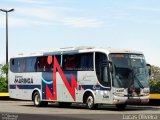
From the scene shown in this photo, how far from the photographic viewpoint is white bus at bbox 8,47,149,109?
25.4 metres

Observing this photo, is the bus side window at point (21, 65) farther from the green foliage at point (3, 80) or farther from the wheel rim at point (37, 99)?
the green foliage at point (3, 80)

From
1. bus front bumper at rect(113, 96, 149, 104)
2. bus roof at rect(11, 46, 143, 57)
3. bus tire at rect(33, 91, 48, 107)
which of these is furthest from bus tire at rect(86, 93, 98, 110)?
bus tire at rect(33, 91, 48, 107)

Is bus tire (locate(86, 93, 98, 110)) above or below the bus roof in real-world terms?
below

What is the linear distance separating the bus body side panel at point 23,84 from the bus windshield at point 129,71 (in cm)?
677

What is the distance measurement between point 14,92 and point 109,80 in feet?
32.1

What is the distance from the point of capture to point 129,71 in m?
25.6

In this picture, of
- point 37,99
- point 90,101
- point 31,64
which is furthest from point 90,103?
point 31,64

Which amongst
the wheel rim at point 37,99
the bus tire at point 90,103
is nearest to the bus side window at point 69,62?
the bus tire at point 90,103

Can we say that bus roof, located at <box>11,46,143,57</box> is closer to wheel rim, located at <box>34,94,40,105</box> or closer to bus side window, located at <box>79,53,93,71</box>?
bus side window, located at <box>79,53,93,71</box>

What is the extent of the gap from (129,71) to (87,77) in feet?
7.67

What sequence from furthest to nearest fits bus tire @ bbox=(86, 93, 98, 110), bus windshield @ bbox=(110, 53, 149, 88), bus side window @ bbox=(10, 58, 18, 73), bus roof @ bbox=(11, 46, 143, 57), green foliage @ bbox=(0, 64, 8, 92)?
green foliage @ bbox=(0, 64, 8, 92), bus side window @ bbox=(10, 58, 18, 73), bus tire @ bbox=(86, 93, 98, 110), bus roof @ bbox=(11, 46, 143, 57), bus windshield @ bbox=(110, 53, 149, 88)

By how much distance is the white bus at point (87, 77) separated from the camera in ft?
83.3

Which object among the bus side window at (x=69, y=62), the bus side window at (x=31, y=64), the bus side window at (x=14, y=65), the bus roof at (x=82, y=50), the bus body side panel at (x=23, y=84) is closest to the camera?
the bus roof at (x=82, y=50)

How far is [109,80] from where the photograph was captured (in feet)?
83.1
